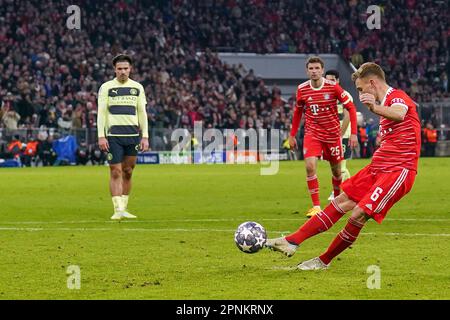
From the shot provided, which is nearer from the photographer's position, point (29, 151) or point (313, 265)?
point (313, 265)

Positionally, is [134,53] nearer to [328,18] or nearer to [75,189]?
[328,18]

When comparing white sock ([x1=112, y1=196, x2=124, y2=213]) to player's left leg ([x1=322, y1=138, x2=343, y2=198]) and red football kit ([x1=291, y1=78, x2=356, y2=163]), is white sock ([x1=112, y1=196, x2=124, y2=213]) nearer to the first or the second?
red football kit ([x1=291, y1=78, x2=356, y2=163])

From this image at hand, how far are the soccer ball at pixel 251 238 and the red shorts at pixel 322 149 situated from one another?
594cm

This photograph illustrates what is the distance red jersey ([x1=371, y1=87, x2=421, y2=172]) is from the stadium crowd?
26.6 metres

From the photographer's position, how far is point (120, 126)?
15.5 meters

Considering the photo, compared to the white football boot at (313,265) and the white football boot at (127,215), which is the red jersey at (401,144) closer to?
the white football boot at (313,265)

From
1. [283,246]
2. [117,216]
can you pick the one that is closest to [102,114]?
[117,216]

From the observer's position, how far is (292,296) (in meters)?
8.14

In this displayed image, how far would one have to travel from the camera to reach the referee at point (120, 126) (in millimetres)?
15367

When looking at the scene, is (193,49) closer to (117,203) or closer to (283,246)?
(117,203)

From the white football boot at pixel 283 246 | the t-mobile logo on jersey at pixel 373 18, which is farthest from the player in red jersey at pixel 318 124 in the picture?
the t-mobile logo on jersey at pixel 373 18

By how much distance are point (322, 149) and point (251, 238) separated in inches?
247

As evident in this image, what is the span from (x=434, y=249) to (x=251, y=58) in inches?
1493

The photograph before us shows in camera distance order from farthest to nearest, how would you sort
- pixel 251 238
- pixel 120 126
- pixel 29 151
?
pixel 29 151 < pixel 120 126 < pixel 251 238
